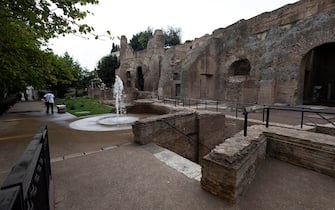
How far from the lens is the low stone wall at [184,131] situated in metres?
4.46

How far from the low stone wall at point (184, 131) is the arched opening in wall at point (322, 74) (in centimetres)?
1152

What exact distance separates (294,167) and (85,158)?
13.7ft

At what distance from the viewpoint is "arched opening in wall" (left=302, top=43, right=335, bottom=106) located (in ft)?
45.5

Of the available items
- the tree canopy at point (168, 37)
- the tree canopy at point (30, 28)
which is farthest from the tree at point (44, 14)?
the tree canopy at point (168, 37)

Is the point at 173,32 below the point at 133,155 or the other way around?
the other way around

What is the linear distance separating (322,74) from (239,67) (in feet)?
22.4

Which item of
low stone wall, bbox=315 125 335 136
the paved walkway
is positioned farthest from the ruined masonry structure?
the paved walkway

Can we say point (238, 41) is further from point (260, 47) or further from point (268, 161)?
point (268, 161)

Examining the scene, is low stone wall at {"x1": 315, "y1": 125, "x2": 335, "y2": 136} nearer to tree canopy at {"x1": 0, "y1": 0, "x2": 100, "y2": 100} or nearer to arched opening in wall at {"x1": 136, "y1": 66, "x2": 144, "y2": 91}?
tree canopy at {"x1": 0, "y1": 0, "x2": 100, "y2": 100}

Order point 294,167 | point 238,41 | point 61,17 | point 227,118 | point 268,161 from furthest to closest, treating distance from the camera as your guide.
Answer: point 238,41 < point 227,118 < point 61,17 < point 268,161 < point 294,167

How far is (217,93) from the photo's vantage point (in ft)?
50.7

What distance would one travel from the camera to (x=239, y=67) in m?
15.9

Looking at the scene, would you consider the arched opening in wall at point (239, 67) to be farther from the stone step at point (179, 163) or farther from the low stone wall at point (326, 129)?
the stone step at point (179, 163)

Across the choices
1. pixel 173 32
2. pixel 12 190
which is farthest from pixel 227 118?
pixel 173 32
